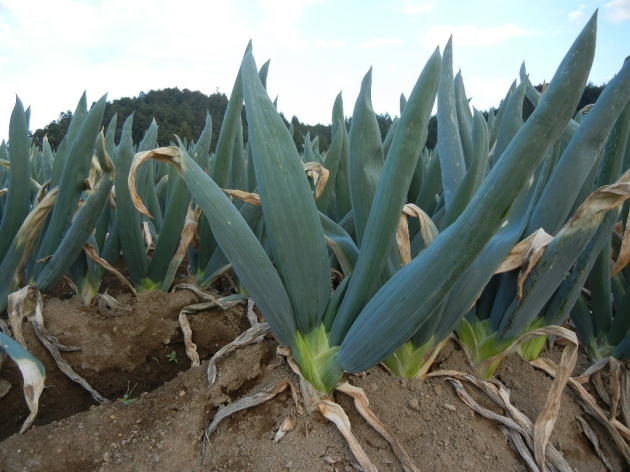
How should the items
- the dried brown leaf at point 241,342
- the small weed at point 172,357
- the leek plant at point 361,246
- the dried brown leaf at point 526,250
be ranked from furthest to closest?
the small weed at point 172,357, the dried brown leaf at point 241,342, the dried brown leaf at point 526,250, the leek plant at point 361,246

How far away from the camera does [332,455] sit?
0.73 metres

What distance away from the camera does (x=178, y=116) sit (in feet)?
24.0

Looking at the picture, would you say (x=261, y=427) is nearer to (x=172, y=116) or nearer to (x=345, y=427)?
(x=345, y=427)

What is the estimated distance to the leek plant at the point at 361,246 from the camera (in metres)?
0.64

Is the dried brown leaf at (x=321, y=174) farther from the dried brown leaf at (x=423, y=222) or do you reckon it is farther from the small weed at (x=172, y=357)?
the small weed at (x=172, y=357)

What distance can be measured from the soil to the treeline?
3.86 meters

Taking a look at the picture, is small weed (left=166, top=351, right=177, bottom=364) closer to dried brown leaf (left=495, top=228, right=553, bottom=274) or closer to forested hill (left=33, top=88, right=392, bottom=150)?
dried brown leaf (left=495, top=228, right=553, bottom=274)

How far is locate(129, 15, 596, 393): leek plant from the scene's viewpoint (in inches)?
25.1

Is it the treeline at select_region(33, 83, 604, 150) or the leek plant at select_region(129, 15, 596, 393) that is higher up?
the treeline at select_region(33, 83, 604, 150)

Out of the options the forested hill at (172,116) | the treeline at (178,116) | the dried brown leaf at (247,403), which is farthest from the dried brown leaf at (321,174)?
the forested hill at (172,116)

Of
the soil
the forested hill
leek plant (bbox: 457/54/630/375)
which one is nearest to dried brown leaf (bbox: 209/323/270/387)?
the soil

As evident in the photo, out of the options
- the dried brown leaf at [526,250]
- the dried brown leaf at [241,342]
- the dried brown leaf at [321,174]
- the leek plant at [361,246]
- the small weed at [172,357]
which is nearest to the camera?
the leek plant at [361,246]

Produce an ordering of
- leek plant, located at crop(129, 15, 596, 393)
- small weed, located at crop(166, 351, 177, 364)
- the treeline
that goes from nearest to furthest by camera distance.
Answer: leek plant, located at crop(129, 15, 596, 393), small weed, located at crop(166, 351, 177, 364), the treeline

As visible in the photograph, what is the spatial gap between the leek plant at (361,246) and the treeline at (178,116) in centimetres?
395
